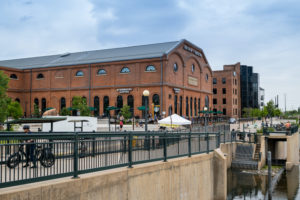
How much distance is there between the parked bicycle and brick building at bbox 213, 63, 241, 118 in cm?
7888

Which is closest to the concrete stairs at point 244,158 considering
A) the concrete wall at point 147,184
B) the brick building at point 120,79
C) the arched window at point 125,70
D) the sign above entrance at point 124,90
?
the concrete wall at point 147,184

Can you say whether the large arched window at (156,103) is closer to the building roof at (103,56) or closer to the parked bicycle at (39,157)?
the building roof at (103,56)

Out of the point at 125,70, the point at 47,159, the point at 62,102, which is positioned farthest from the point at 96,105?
the point at 47,159

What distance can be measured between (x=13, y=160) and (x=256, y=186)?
19.4 metres

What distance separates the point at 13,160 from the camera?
5.73 meters

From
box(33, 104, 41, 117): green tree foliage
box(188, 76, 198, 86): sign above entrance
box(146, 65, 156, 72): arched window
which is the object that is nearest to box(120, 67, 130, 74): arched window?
box(146, 65, 156, 72): arched window

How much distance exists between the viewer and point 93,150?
23.5ft

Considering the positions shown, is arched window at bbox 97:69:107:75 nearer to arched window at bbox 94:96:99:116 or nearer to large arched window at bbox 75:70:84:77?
large arched window at bbox 75:70:84:77

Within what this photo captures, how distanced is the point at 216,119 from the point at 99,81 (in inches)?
848

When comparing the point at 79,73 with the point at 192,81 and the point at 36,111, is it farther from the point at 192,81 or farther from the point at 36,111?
the point at 192,81

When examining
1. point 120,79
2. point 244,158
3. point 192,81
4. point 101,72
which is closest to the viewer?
point 244,158

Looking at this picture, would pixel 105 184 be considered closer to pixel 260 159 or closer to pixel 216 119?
pixel 260 159

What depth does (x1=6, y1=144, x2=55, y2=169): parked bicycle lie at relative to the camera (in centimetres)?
568

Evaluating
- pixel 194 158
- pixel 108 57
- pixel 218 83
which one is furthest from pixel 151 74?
pixel 218 83
